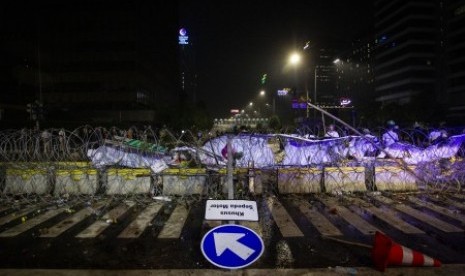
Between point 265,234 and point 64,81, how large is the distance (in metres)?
77.4

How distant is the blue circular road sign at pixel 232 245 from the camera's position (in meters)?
4.92

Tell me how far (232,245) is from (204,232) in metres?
3.31

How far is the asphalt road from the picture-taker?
6.51 m

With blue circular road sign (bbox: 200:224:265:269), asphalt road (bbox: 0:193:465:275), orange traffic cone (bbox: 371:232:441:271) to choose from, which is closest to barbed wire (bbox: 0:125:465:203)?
asphalt road (bbox: 0:193:465:275)

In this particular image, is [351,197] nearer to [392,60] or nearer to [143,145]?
[143,145]

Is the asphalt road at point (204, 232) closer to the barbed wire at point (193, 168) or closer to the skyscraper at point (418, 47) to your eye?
the barbed wire at point (193, 168)

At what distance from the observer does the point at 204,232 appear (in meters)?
8.19

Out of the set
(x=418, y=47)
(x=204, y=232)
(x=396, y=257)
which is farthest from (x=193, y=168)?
(x=418, y=47)

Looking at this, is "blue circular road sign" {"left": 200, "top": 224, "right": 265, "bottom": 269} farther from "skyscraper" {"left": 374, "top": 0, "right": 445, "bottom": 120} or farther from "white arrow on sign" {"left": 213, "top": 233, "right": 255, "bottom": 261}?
"skyscraper" {"left": 374, "top": 0, "right": 445, "bottom": 120}

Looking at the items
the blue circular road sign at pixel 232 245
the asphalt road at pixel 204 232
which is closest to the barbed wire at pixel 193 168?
the asphalt road at pixel 204 232

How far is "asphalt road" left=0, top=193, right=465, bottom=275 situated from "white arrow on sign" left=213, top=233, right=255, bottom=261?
1.23 m

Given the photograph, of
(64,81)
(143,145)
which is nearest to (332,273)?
(143,145)

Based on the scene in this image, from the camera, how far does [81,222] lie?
8.95 meters

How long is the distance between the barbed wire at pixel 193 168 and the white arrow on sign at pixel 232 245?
18.7 ft
